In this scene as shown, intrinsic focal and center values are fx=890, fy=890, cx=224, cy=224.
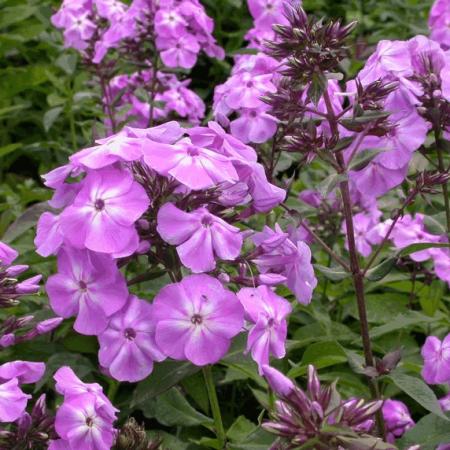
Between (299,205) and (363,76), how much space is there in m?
1.02

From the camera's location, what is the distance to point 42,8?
4.65 meters

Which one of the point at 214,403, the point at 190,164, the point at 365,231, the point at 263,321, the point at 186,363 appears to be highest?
the point at 190,164

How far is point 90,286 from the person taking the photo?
1.49 meters

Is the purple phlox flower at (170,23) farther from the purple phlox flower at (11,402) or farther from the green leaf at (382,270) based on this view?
the purple phlox flower at (11,402)

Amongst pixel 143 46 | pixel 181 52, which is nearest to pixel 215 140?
pixel 181 52

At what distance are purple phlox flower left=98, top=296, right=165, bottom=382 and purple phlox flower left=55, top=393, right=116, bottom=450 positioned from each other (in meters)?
0.06

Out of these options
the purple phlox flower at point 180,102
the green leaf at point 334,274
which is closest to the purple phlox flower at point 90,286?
the green leaf at point 334,274

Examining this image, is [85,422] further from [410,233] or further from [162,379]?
[410,233]

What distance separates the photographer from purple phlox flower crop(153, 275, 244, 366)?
146 centimetres

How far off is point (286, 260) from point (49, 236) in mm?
429

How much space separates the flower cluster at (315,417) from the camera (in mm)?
1186

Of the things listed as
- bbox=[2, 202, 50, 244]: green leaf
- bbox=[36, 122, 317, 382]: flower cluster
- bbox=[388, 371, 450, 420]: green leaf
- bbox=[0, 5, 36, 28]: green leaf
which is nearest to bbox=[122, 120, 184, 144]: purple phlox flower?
bbox=[36, 122, 317, 382]: flower cluster

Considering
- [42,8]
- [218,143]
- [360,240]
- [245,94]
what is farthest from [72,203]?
[42,8]

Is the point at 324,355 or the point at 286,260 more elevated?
the point at 286,260
